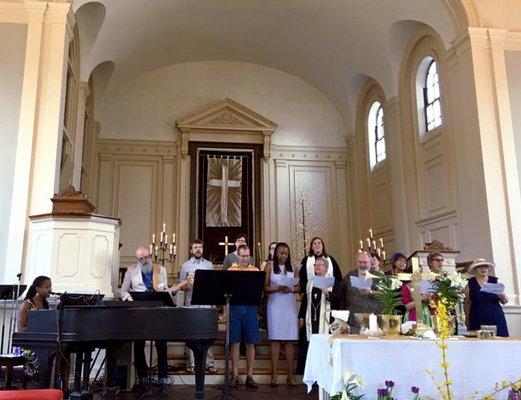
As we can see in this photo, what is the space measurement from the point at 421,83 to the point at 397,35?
104 cm

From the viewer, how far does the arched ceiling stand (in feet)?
32.5

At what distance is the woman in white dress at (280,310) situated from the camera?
6184 millimetres

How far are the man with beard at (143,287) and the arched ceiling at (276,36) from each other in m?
5.04

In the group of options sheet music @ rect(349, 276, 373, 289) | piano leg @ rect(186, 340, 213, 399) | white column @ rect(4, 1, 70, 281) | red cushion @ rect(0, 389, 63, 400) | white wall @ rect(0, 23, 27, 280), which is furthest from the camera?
white wall @ rect(0, 23, 27, 280)

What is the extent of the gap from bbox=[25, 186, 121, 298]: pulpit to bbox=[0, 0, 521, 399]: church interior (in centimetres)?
2

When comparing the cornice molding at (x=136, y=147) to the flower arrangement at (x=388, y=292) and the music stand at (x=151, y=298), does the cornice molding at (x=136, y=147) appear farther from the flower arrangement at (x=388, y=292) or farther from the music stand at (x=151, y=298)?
the flower arrangement at (x=388, y=292)

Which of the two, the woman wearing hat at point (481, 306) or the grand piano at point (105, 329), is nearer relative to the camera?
the grand piano at point (105, 329)

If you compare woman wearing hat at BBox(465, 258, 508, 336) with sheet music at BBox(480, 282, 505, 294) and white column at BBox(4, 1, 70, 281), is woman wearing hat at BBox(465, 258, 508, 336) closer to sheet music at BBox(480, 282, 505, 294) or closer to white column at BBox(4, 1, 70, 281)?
sheet music at BBox(480, 282, 505, 294)

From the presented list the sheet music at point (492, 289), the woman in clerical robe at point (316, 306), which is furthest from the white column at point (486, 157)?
the woman in clerical robe at point (316, 306)

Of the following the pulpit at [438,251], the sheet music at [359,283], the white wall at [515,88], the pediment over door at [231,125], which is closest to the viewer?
the sheet music at [359,283]

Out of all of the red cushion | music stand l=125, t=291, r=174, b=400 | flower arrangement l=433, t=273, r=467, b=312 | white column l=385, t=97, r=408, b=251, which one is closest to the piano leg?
music stand l=125, t=291, r=174, b=400

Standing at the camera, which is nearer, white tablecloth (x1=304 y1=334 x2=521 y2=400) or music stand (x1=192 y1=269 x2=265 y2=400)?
white tablecloth (x1=304 y1=334 x2=521 y2=400)

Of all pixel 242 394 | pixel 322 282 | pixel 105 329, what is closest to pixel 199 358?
pixel 105 329

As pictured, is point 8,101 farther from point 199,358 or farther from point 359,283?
point 359,283
